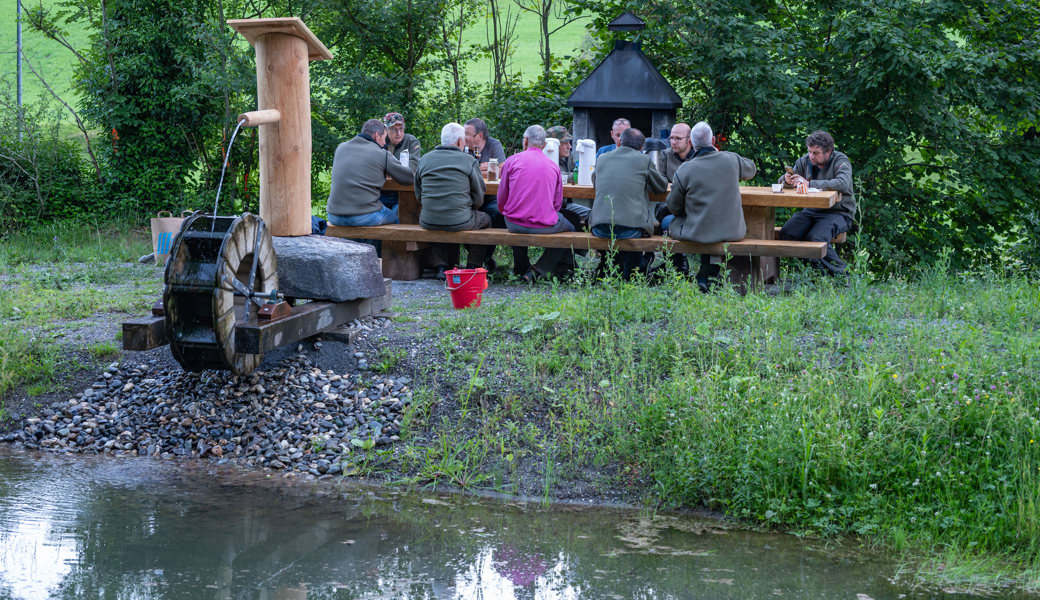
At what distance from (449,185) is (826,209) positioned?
3484 millimetres

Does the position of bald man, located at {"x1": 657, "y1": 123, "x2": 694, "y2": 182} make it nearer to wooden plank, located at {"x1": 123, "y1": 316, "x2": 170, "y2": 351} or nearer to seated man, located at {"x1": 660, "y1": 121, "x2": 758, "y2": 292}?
seated man, located at {"x1": 660, "y1": 121, "x2": 758, "y2": 292}

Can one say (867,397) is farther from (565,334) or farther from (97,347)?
(97,347)

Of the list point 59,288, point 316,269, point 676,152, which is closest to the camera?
point 316,269

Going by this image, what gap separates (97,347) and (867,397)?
197 inches

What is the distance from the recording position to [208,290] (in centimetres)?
554

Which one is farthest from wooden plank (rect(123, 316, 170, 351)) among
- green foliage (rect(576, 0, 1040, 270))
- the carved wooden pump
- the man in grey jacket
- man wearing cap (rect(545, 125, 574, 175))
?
green foliage (rect(576, 0, 1040, 270))

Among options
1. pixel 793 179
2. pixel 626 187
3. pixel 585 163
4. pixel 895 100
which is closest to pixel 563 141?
pixel 585 163

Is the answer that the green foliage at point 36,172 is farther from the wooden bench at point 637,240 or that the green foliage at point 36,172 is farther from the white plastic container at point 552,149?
the white plastic container at point 552,149

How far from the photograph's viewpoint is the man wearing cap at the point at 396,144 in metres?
10.4

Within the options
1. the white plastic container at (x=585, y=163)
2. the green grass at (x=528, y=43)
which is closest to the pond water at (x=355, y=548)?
the white plastic container at (x=585, y=163)

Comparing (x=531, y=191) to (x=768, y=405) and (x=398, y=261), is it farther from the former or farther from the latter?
(x=768, y=405)

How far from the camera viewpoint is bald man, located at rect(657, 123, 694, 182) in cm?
961

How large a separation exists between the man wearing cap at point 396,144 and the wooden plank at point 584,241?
1010mm

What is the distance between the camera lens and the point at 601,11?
12.6 meters
